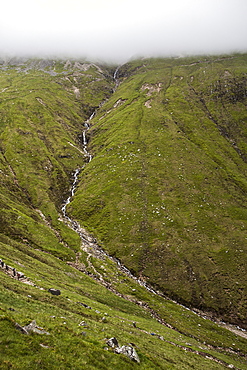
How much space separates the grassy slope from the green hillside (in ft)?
1.75

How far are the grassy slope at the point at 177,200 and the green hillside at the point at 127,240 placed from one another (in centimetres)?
53

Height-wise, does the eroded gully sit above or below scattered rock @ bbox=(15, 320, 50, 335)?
below

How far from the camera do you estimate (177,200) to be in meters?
107

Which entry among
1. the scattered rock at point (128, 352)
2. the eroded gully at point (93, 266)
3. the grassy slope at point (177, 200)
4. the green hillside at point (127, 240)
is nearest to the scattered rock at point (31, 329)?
the green hillside at point (127, 240)

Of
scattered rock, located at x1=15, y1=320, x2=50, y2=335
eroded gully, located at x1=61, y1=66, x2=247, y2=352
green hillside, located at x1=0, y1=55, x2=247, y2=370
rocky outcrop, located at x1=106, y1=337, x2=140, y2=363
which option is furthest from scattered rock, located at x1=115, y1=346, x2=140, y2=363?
eroded gully, located at x1=61, y1=66, x2=247, y2=352

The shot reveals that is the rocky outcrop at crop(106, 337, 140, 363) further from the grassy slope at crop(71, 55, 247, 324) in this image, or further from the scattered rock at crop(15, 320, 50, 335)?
the grassy slope at crop(71, 55, 247, 324)

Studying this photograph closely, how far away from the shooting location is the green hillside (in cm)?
2892

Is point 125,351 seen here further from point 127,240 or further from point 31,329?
point 127,240

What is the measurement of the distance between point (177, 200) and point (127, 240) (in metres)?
32.4

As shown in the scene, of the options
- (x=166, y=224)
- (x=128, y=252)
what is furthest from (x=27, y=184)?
(x=166, y=224)

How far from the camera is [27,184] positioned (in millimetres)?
120875

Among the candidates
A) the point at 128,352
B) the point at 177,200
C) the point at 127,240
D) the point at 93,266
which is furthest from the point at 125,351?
the point at 177,200

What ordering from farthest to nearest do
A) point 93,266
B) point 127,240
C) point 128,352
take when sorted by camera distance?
1. point 127,240
2. point 93,266
3. point 128,352

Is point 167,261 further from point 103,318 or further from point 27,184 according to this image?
point 27,184
